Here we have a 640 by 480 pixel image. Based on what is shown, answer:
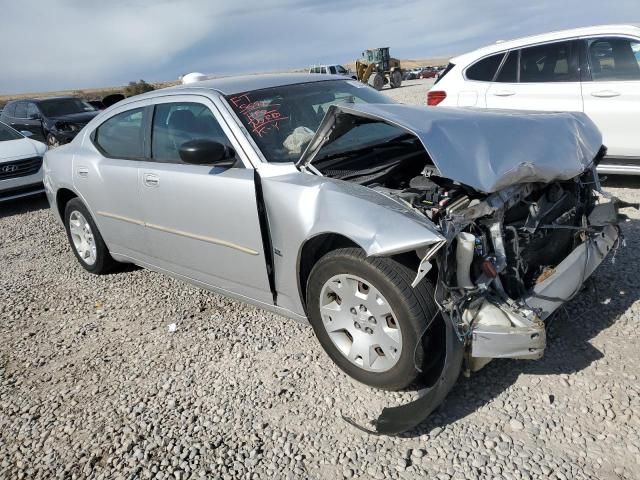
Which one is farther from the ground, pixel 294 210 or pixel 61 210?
pixel 294 210

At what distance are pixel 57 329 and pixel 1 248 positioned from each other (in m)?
3.08

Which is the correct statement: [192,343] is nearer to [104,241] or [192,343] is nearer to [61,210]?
[104,241]

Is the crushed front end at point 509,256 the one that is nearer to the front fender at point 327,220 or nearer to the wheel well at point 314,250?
the front fender at point 327,220

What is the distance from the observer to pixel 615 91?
5.54 m

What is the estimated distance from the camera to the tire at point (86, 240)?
4777 mm

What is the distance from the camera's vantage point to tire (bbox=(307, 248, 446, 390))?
8.13 feet

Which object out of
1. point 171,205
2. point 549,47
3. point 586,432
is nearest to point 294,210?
point 171,205

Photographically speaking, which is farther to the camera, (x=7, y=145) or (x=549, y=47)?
(x=7, y=145)

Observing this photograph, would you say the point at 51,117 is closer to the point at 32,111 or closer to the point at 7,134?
the point at 32,111

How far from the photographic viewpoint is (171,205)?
11.9 feet

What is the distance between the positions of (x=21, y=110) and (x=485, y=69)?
12.0 metres

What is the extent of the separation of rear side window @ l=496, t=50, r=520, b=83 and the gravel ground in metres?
2.88

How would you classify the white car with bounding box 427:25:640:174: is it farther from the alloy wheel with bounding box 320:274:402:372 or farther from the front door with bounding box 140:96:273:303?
the alloy wheel with bounding box 320:274:402:372

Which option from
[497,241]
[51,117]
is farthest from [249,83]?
[51,117]
